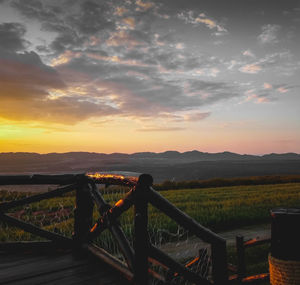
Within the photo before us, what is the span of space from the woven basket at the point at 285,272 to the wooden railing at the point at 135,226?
49 centimetres

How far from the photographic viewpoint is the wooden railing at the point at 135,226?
110 inches

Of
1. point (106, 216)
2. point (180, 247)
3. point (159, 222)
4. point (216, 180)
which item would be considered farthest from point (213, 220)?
point (216, 180)

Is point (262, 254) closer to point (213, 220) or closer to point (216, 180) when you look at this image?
point (213, 220)

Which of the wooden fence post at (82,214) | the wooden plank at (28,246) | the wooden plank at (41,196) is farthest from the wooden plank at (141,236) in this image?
the wooden plank at (28,246)

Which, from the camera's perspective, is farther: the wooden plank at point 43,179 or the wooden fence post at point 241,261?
the wooden fence post at point 241,261

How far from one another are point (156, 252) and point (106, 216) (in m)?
1.00

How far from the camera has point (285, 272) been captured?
2750mm

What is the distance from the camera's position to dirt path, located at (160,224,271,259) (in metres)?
7.91

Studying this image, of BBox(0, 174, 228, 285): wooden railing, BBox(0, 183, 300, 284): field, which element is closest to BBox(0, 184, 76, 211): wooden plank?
BBox(0, 174, 228, 285): wooden railing

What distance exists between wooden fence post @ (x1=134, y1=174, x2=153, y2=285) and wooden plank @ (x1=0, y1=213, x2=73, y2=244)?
208 cm

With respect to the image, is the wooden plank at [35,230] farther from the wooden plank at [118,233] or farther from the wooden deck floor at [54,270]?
the wooden plank at [118,233]

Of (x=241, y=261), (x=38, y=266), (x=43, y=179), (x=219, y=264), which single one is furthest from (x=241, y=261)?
(x=43, y=179)

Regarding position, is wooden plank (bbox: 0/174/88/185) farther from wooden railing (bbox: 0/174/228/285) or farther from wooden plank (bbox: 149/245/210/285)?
wooden plank (bbox: 149/245/210/285)

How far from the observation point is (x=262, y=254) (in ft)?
26.2
